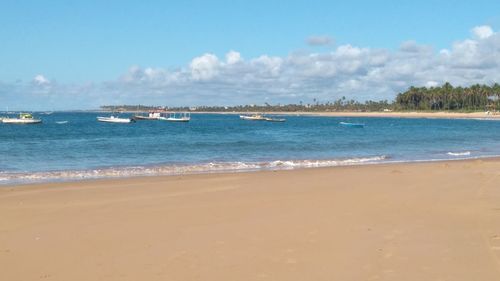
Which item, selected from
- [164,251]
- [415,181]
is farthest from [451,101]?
[164,251]

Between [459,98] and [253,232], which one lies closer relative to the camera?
[253,232]

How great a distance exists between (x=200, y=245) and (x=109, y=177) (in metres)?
13.0

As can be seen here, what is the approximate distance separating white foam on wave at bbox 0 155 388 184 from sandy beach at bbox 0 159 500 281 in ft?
14.8

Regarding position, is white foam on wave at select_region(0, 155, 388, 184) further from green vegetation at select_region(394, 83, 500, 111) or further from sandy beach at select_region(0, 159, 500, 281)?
green vegetation at select_region(394, 83, 500, 111)

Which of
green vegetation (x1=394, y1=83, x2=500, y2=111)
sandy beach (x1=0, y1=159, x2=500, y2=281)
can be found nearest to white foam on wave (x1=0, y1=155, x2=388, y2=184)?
sandy beach (x1=0, y1=159, x2=500, y2=281)

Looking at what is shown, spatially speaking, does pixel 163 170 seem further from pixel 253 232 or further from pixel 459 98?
pixel 459 98

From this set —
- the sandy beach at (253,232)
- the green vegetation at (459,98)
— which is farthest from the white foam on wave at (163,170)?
the green vegetation at (459,98)

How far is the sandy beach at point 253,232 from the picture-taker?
7.27m

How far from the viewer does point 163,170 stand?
23562mm

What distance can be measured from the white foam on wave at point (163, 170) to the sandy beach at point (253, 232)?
177 inches

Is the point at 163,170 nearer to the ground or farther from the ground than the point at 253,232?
nearer to the ground

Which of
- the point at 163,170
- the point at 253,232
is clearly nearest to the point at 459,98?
the point at 163,170

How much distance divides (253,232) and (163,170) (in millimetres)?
14591

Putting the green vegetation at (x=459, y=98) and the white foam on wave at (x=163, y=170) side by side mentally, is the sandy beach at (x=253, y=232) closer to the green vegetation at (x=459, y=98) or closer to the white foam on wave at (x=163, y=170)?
the white foam on wave at (x=163, y=170)
